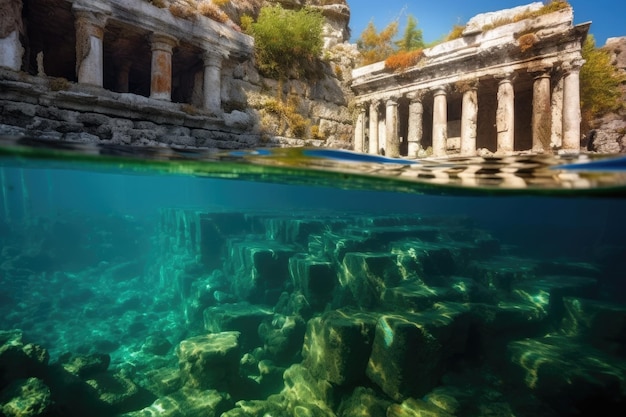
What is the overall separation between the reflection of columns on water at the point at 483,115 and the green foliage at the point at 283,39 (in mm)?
5543

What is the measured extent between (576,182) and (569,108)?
38.4ft

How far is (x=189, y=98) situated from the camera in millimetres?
14055

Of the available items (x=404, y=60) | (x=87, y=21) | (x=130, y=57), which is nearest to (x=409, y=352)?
(x=87, y=21)

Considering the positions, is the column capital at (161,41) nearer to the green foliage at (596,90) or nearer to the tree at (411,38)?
the tree at (411,38)

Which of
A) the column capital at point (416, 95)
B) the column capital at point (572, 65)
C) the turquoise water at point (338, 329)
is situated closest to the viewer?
the turquoise water at point (338, 329)

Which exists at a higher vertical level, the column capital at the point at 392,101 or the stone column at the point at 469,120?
the column capital at the point at 392,101

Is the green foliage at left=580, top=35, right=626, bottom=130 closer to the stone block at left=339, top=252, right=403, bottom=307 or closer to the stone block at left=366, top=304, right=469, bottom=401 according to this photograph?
the stone block at left=339, top=252, right=403, bottom=307

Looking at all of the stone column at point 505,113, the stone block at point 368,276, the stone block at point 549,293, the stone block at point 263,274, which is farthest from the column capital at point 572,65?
the stone block at point 263,274

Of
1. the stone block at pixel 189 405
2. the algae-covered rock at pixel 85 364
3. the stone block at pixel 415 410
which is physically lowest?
the stone block at pixel 189 405

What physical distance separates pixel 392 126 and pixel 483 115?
23.2ft

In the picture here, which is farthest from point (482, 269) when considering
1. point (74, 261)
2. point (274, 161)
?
point (74, 261)

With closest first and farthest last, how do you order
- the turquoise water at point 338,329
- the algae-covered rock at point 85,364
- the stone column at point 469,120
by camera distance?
1. the turquoise water at point 338,329
2. the algae-covered rock at point 85,364
3. the stone column at point 469,120

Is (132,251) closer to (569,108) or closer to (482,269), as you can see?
(482,269)

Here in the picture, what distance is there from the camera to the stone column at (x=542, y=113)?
14461 millimetres
